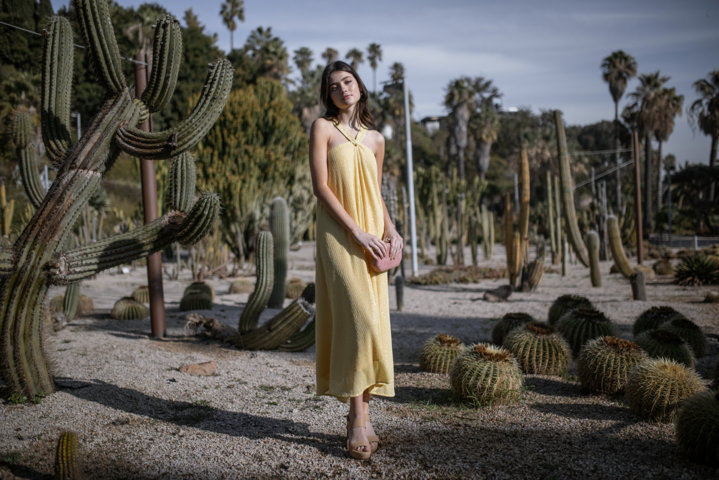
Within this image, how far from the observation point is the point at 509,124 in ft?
171

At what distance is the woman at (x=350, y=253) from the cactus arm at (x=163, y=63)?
1745 millimetres

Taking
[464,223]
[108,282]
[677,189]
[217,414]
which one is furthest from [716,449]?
[677,189]

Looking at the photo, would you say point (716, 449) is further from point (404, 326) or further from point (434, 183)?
point (434, 183)

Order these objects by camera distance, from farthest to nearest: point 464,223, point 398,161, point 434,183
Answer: point 398,161 < point 464,223 < point 434,183

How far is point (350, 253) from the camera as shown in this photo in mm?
3090

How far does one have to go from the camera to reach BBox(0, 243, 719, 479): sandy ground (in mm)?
3062

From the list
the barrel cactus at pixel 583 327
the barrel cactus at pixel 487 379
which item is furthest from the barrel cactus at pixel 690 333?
the barrel cactus at pixel 487 379

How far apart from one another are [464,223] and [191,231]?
61.2ft

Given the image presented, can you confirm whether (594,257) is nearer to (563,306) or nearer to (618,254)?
(618,254)

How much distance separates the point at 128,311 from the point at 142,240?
4239mm

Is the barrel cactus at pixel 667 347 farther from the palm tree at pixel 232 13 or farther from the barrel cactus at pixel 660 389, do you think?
the palm tree at pixel 232 13

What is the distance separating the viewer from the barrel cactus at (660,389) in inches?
144

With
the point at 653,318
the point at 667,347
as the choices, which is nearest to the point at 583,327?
the point at 653,318

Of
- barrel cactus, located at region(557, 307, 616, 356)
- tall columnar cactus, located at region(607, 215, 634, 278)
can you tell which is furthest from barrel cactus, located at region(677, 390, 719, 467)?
tall columnar cactus, located at region(607, 215, 634, 278)
